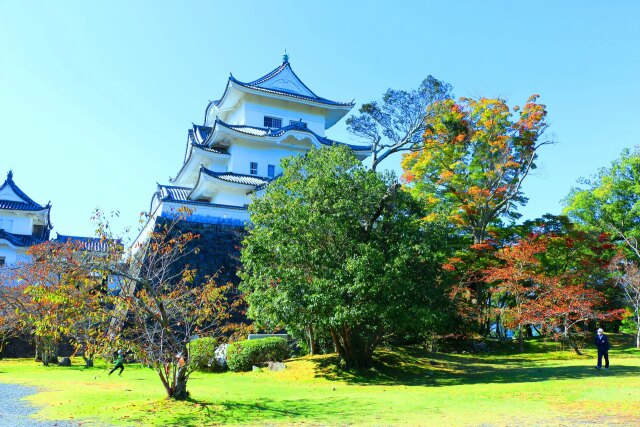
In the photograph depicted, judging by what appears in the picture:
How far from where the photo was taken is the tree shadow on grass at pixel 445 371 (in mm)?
15117

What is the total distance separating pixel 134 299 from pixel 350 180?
810 centimetres

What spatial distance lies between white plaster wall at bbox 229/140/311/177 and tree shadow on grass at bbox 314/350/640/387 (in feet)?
52.8

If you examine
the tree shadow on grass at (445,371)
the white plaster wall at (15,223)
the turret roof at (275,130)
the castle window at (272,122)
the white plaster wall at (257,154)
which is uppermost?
the castle window at (272,122)

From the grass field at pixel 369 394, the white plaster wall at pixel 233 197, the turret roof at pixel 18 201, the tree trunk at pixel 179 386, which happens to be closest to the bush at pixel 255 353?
the grass field at pixel 369 394

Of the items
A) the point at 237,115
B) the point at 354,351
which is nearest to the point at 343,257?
the point at 354,351

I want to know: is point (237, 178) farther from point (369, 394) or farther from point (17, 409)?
point (17, 409)

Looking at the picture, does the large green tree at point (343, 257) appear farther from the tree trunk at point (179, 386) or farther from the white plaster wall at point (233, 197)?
the white plaster wall at point (233, 197)

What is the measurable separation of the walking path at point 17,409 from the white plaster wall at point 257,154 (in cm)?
1986

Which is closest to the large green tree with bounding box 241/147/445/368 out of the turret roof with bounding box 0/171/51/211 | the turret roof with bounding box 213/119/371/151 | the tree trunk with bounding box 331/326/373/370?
the tree trunk with bounding box 331/326/373/370

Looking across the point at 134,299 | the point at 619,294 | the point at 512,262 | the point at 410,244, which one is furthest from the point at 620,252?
the point at 134,299

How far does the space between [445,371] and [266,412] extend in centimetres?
950

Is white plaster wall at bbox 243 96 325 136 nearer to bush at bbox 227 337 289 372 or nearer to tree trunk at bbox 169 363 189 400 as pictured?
bush at bbox 227 337 289 372

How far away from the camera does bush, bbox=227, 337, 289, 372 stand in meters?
18.3

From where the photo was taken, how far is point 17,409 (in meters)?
10.4
